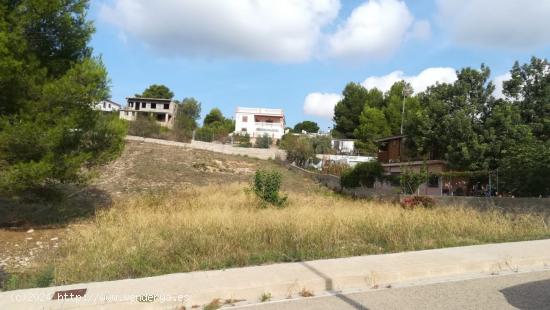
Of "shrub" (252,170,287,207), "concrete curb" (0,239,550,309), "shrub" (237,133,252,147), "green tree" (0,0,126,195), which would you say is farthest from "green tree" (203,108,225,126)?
"concrete curb" (0,239,550,309)

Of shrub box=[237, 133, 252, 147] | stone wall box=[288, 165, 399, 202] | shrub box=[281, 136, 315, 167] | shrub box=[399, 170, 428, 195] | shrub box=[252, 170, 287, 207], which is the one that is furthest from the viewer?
shrub box=[237, 133, 252, 147]

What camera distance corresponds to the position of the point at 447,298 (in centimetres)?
594

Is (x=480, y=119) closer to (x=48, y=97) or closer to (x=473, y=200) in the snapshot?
(x=473, y=200)

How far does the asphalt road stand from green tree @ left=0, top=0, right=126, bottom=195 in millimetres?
10219

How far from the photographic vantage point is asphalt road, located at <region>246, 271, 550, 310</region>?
5617mm

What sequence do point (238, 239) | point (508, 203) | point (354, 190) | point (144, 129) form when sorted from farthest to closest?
point (144, 129) → point (354, 190) → point (508, 203) → point (238, 239)

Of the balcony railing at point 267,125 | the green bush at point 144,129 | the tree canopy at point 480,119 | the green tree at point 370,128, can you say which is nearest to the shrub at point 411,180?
the tree canopy at point 480,119

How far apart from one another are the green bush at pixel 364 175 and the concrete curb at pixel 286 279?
2670 centimetres

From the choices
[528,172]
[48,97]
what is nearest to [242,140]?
[528,172]

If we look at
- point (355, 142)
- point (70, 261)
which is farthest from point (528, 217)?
point (355, 142)

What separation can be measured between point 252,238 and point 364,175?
2743 cm

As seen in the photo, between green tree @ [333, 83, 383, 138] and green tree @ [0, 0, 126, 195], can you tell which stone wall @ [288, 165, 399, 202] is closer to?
green tree @ [0, 0, 126, 195]

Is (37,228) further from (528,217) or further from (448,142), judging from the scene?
(448,142)

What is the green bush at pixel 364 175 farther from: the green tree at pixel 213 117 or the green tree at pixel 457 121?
the green tree at pixel 213 117
